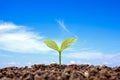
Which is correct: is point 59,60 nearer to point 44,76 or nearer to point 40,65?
point 40,65

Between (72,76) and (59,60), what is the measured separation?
1350 millimetres

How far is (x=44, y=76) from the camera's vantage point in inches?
88.0

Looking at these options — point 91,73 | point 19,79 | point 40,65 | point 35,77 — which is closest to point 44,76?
point 35,77

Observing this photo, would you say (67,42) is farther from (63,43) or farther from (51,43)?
(51,43)

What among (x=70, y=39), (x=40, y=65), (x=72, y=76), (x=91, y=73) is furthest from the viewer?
(x=40, y=65)

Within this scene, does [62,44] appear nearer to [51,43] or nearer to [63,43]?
[63,43]

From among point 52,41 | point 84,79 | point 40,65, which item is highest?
point 52,41

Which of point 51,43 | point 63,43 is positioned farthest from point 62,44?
point 51,43

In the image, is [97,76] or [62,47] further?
[62,47]

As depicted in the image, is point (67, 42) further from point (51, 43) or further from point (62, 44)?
point (51, 43)

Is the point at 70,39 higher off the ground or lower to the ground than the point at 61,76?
higher

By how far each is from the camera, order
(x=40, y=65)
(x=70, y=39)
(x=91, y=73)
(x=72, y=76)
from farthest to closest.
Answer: (x=40, y=65) < (x=70, y=39) < (x=91, y=73) < (x=72, y=76)

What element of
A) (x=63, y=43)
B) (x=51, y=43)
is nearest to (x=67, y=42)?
(x=63, y=43)

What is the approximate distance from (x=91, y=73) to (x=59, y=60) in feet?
4.03
